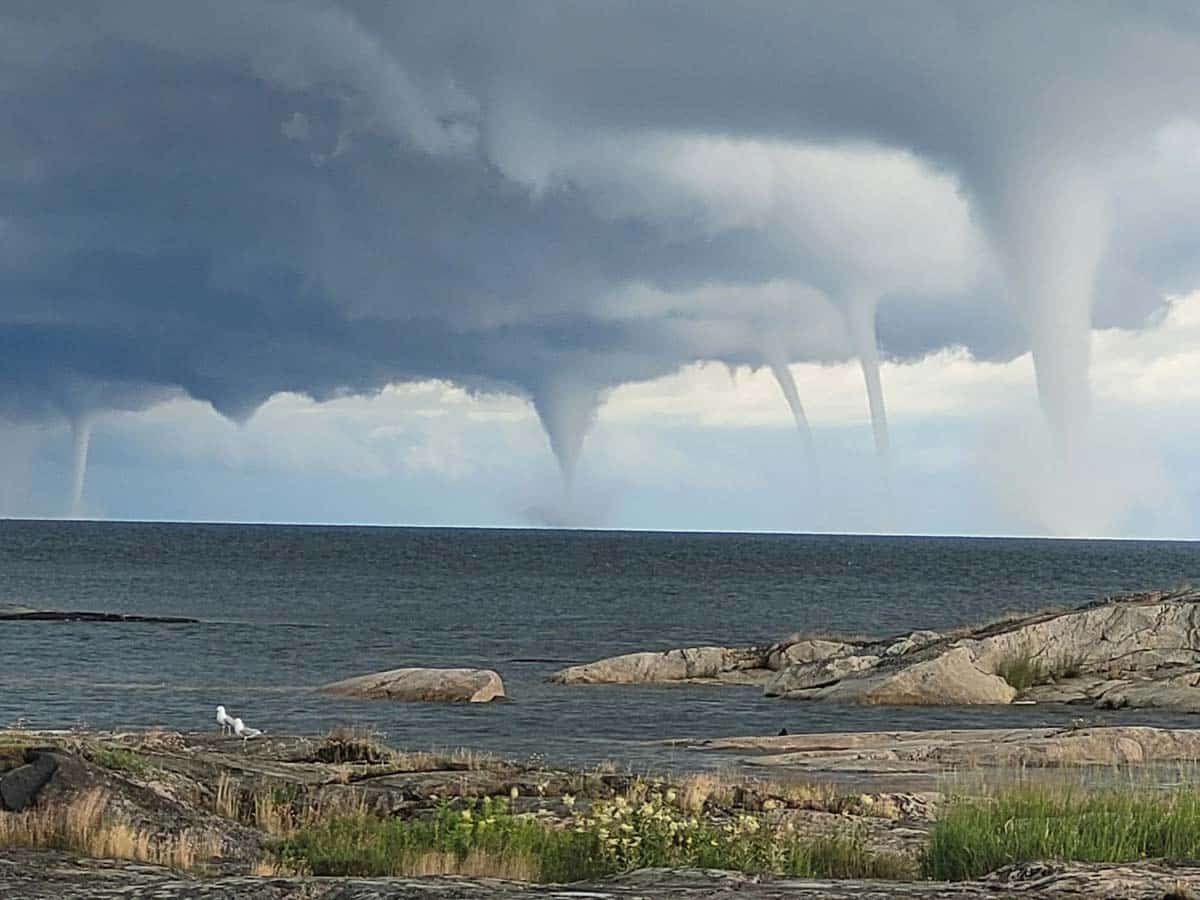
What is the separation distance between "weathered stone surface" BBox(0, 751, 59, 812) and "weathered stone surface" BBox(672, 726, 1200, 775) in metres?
13.4

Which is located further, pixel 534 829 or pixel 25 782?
pixel 25 782

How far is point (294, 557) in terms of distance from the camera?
183 meters

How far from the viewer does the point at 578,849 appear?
1191 centimetres

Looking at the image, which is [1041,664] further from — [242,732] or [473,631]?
[473,631]

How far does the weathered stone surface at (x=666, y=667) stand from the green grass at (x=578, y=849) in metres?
34.0

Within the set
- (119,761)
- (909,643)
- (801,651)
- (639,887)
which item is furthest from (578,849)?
(801,651)

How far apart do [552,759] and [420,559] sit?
510 ft

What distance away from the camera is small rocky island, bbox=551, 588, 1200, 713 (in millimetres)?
39531

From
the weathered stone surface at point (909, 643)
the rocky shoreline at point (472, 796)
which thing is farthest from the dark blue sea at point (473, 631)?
the rocky shoreline at point (472, 796)

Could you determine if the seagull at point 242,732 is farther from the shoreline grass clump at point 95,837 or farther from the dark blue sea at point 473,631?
the shoreline grass clump at point 95,837

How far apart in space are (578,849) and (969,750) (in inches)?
631

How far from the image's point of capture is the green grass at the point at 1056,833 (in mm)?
10773

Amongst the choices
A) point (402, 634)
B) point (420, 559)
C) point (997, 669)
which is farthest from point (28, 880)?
point (420, 559)

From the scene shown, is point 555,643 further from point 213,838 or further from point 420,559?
point 420,559
